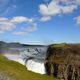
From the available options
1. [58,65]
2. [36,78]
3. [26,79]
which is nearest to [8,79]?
[26,79]

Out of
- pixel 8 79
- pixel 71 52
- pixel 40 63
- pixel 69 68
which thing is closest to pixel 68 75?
pixel 69 68

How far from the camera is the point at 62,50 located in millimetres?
133375

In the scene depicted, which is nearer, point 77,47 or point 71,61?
point 71,61

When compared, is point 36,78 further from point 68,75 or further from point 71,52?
point 71,52

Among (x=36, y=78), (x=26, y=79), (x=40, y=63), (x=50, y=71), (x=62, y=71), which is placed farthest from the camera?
(x=40, y=63)

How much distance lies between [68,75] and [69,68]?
10.7 ft

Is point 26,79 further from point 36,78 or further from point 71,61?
point 71,61

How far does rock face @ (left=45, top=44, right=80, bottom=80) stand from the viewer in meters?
118

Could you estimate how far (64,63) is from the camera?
12550 cm

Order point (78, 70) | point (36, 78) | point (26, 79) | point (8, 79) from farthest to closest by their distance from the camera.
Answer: point (78, 70)
point (36, 78)
point (26, 79)
point (8, 79)

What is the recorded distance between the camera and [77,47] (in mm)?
135250

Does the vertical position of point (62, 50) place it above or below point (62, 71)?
above

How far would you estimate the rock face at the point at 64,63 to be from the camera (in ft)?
388

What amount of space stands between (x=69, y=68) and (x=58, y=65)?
337 inches
